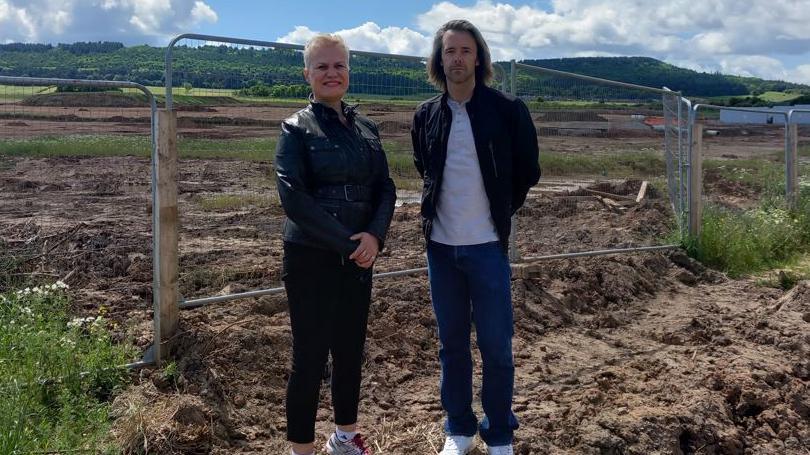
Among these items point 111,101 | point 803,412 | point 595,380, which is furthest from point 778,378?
point 111,101

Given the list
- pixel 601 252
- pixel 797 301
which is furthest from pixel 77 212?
pixel 797 301

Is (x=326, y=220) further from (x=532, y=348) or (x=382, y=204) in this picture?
(x=532, y=348)

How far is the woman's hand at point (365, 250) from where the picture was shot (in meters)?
3.61

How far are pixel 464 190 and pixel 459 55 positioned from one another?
65 centimetres

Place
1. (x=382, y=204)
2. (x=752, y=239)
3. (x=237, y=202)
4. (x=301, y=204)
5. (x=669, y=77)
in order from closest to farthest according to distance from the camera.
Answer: (x=301, y=204) < (x=382, y=204) < (x=752, y=239) < (x=237, y=202) < (x=669, y=77)

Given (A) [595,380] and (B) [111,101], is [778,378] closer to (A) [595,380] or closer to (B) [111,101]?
(A) [595,380]

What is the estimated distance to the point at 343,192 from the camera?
3.68m

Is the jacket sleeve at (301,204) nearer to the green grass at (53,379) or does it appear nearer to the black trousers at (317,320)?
the black trousers at (317,320)

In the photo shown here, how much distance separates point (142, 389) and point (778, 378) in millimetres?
4421

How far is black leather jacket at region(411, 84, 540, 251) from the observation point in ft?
12.8

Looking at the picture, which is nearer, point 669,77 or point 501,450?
point 501,450

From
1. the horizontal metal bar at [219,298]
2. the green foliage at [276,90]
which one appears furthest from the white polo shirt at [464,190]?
the horizontal metal bar at [219,298]

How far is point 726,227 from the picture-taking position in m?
9.70

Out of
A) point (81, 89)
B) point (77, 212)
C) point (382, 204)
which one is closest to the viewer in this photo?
point (382, 204)
